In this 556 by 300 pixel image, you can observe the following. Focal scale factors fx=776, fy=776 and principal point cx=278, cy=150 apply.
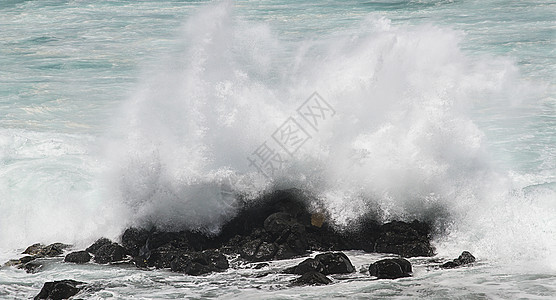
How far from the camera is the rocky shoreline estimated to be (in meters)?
9.48

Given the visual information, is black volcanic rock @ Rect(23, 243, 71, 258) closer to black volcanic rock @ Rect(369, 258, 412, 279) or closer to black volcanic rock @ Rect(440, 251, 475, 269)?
black volcanic rock @ Rect(369, 258, 412, 279)

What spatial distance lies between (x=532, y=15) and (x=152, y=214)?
2406 cm

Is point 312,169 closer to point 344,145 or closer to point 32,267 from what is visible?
point 344,145

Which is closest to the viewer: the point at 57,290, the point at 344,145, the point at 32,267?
the point at 57,290

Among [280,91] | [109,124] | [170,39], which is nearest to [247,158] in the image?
[280,91]

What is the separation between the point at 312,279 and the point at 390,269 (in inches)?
36.5

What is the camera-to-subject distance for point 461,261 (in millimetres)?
9375

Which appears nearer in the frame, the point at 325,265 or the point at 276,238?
Result: the point at 325,265

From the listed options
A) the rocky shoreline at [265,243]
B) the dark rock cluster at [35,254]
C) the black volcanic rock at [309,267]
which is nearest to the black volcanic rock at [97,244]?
the rocky shoreline at [265,243]

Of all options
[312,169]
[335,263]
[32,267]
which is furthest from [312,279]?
[32,267]

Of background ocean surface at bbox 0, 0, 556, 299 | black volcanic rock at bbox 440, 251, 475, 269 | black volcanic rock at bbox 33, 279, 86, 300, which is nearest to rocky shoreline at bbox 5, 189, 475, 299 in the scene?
black volcanic rock at bbox 440, 251, 475, 269

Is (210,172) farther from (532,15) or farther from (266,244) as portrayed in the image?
(532,15)

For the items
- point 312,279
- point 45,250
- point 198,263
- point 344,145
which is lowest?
point 312,279

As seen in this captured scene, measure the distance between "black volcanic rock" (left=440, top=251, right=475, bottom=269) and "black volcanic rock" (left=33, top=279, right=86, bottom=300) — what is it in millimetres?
4309
